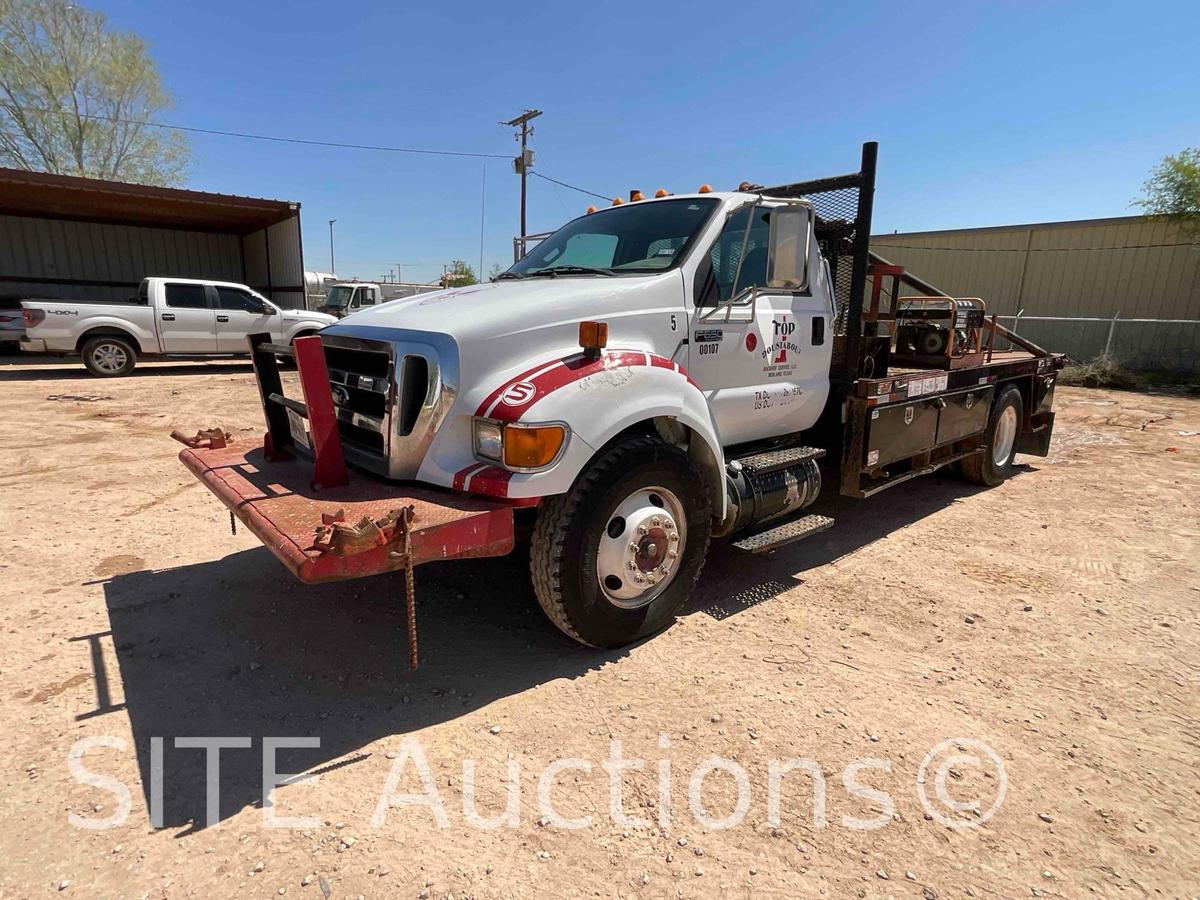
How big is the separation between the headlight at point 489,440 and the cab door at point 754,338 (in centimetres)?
131

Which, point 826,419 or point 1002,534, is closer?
point 826,419

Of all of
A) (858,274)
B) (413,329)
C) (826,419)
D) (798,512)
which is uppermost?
(858,274)

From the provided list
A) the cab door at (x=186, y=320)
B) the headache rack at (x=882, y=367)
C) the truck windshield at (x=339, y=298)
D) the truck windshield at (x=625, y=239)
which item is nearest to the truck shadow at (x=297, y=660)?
the truck windshield at (x=625, y=239)

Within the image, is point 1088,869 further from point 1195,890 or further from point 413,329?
point 413,329

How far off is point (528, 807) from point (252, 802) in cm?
95

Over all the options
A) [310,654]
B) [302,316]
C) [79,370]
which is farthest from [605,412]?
[79,370]

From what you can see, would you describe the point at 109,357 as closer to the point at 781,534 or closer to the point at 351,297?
the point at 351,297

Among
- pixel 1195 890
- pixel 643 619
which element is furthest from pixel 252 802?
pixel 1195 890

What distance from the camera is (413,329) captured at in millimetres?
2963

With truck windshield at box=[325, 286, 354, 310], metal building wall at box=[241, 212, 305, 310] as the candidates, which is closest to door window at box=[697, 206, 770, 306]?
metal building wall at box=[241, 212, 305, 310]

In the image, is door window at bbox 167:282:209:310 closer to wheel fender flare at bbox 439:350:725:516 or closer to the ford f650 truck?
the ford f650 truck

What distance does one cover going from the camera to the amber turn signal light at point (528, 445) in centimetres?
266

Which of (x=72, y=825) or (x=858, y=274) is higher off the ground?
(x=858, y=274)

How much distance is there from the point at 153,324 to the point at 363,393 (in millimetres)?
12241
